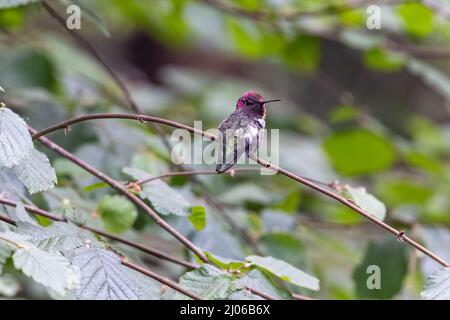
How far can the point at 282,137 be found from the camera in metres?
5.44

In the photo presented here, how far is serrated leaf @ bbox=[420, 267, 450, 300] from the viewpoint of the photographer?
155 centimetres

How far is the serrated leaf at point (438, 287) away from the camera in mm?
1550

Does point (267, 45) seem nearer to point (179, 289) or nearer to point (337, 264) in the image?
point (337, 264)

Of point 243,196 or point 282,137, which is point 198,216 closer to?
point 243,196

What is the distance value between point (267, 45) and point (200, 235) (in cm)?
192

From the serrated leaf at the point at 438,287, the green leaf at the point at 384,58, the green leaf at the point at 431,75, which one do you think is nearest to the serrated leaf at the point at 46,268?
the serrated leaf at the point at 438,287

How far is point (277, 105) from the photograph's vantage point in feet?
19.6

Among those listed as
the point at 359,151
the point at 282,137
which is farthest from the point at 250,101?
the point at 282,137

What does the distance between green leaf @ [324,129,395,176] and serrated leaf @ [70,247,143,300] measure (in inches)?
111

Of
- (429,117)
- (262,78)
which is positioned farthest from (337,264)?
(262,78)

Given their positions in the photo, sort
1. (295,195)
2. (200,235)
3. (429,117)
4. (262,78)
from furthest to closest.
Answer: (262,78) → (429,117) → (295,195) → (200,235)

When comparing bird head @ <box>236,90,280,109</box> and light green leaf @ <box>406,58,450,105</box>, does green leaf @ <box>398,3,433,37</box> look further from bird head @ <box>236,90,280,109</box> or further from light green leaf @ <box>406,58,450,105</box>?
bird head @ <box>236,90,280,109</box>

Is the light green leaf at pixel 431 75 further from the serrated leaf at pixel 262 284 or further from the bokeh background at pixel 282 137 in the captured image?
the serrated leaf at pixel 262 284
